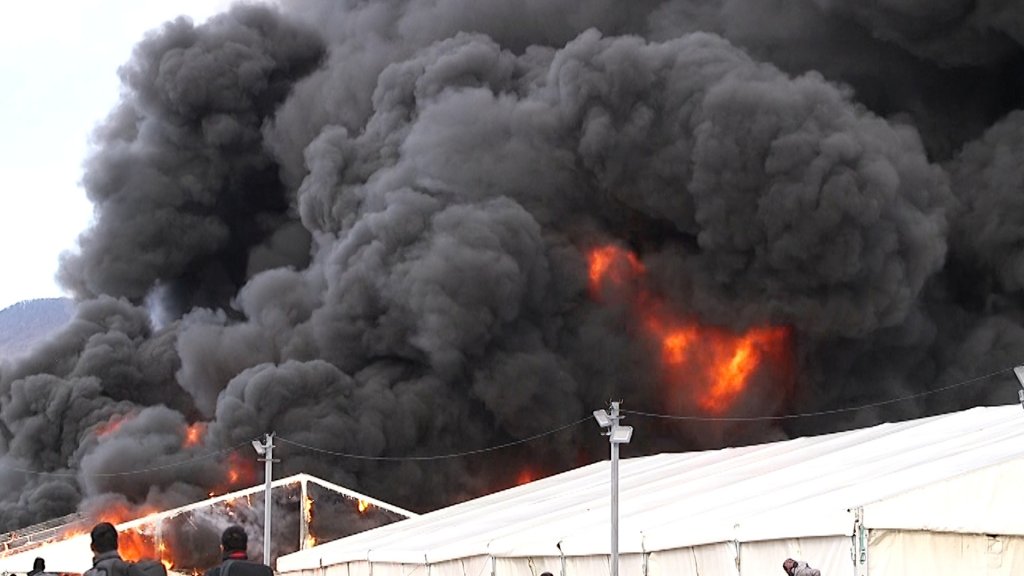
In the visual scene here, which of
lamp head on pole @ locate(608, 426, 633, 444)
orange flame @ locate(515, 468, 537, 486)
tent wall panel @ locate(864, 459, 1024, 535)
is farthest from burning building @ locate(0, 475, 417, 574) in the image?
tent wall panel @ locate(864, 459, 1024, 535)

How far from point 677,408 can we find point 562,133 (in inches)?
449

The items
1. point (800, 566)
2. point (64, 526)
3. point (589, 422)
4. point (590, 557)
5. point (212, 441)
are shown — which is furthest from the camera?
point (589, 422)

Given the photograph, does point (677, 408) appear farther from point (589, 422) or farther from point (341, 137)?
point (341, 137)

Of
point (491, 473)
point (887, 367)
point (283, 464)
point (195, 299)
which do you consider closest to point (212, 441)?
point (283, 464)

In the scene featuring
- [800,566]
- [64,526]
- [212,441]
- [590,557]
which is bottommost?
[800,566]

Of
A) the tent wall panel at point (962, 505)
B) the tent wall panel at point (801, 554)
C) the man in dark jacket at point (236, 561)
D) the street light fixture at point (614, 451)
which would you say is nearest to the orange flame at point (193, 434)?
the street light fixture at point (614, 451)

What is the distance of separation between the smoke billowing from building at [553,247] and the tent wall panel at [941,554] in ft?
133

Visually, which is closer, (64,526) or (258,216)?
(64,526)

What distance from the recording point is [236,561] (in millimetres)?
10477

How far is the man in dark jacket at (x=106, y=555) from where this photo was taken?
33.5 feet

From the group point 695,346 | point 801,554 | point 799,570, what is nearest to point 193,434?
point 695,346

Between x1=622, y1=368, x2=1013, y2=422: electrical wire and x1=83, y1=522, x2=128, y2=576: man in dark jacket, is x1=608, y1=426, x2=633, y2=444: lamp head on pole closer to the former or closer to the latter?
x1=83, y1=522, x2=128, y2=576: man in dark jacket

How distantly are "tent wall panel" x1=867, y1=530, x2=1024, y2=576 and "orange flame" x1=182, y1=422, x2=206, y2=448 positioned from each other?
151 feet

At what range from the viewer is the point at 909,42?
6206cm
